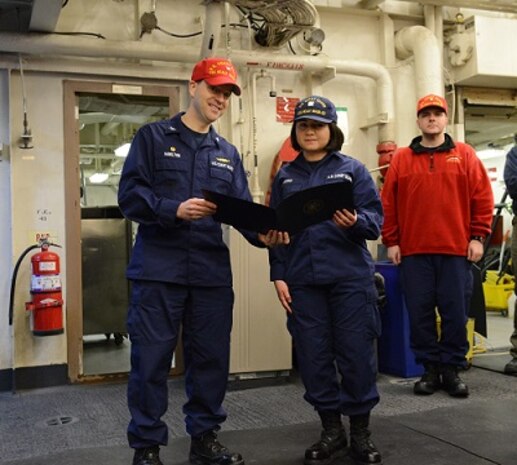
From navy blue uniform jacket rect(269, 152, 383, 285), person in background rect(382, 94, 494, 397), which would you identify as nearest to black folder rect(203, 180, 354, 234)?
navy blue uniform jacket rect(269, 152, 383, 285)

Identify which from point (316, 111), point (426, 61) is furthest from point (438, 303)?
point (426, 61)

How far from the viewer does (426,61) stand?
4.20 m

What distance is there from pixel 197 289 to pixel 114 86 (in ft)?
7.00

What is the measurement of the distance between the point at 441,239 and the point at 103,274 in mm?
2857

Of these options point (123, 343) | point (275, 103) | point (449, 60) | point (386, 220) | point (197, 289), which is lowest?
point (123, 343)

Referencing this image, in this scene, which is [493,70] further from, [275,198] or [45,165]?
[45,165]

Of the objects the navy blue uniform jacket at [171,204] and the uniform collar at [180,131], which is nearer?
the navy blue uniform jacket at [171,204]

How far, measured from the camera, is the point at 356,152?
437 centimetres

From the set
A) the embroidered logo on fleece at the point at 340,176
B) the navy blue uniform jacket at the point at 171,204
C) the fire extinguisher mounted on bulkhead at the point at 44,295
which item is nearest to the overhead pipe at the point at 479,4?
the embroidered logo on fleece at the point at 340,176

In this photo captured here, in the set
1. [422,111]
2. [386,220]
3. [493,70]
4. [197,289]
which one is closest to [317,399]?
[197,289]

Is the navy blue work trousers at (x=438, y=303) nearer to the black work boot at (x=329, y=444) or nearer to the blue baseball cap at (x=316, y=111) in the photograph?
the black work boot at (x=329, y=444)

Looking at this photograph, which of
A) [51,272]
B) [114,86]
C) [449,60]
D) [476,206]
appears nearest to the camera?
[476,206]

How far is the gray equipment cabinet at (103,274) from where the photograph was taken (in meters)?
4.82

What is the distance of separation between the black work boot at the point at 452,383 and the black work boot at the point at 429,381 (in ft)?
0.14
